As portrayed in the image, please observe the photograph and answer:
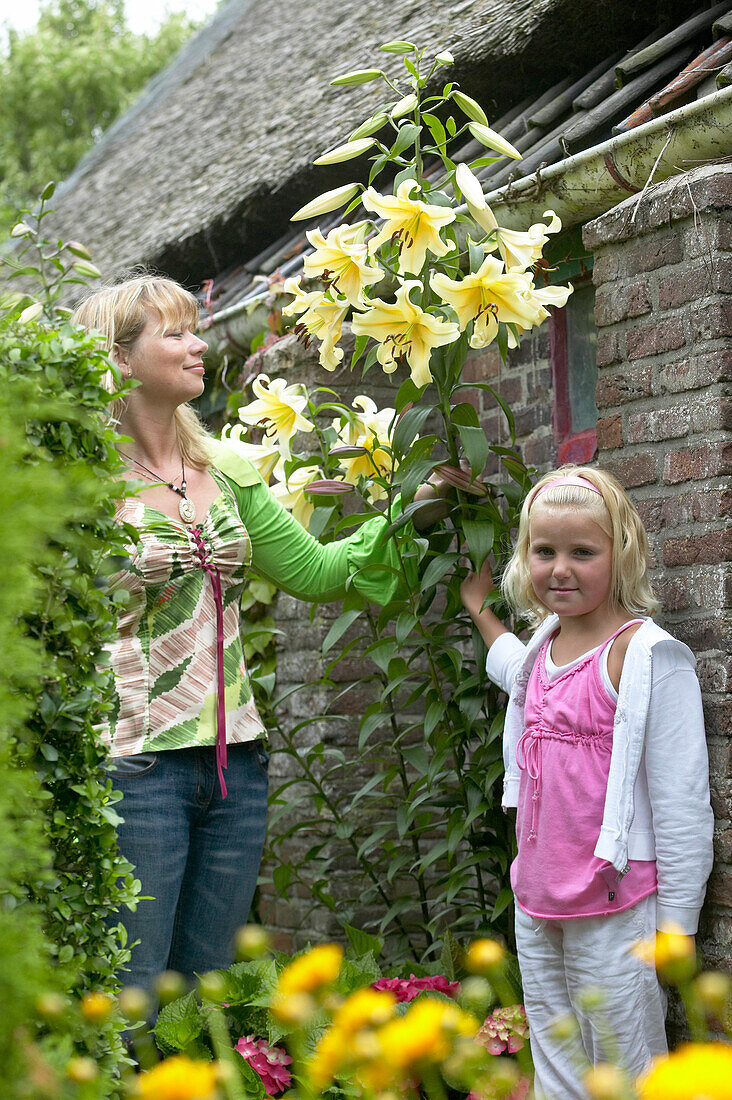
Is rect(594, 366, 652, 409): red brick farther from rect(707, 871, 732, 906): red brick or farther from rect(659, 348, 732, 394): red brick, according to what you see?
rect(707, 871, 732, 906): red brick

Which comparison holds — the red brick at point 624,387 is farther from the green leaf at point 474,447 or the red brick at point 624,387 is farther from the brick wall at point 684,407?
the green leaf at point 474,447

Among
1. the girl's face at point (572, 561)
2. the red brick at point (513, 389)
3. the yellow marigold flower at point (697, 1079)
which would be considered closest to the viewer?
the yellow marigold flower at point (697, 1079)

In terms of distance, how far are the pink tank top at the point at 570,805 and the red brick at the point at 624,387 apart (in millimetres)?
605

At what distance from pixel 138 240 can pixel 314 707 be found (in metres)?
3.25

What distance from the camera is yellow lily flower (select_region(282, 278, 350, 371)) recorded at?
2846 millimetres

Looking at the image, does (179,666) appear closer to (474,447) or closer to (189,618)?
(189,618)

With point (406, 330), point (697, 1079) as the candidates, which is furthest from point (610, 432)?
point (697, 1079)

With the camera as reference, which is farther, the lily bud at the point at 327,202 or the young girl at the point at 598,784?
the lily bud at the point at 327,202

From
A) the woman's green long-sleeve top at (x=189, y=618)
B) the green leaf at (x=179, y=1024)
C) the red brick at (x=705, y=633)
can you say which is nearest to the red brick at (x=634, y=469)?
the red brick at (x=705, y=633)

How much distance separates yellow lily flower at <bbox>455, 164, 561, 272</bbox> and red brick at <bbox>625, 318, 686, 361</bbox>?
30cm

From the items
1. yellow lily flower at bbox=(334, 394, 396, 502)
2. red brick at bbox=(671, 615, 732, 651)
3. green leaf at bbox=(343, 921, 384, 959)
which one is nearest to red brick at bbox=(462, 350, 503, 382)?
yellow lily flower at bbox=(334, 394, 396, 502)

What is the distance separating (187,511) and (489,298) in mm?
840

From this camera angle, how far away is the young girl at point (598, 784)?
2.31 meters

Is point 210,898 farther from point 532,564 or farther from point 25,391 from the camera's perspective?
point 25,391
